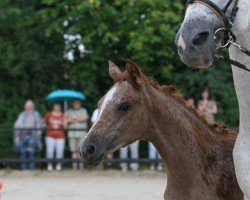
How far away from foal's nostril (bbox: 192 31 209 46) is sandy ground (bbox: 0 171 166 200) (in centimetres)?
722

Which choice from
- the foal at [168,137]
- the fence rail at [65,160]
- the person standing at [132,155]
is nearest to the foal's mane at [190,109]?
the foal at [168,137]

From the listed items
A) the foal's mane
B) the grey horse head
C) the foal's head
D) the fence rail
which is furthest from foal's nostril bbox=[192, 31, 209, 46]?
the fence rail

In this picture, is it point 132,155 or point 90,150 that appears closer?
point 90,150

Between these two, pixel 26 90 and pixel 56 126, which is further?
pixel 26 90

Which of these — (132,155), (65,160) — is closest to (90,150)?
(65,160)

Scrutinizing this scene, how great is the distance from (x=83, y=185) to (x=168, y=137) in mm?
7946

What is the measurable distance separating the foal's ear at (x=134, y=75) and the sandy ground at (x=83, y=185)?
18.2 feet

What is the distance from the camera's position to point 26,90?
19078 millimetres

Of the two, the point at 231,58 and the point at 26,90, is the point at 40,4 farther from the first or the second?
the point at 231,58

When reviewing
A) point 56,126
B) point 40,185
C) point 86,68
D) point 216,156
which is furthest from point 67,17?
point 216,156

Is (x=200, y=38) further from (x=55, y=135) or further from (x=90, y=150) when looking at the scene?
(x=55, y=135)

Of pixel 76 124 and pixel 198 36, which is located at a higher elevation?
pixel 76 124

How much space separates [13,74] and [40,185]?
16.7 feet

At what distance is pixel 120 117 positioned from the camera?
6.31 metres
